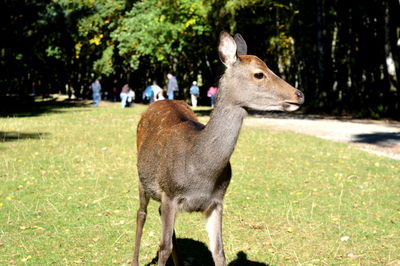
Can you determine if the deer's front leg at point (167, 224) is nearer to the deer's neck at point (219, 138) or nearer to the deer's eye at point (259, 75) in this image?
the deer's neck at point (219, 138)

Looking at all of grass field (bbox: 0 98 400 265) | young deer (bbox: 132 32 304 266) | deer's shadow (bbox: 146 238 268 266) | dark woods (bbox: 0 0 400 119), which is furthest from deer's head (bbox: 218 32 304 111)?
dark woods (bbox: 0 0 400 119)

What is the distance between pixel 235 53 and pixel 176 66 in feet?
135

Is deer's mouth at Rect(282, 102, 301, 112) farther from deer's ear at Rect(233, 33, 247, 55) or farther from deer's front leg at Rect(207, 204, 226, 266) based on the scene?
deer's front leg at Rect(207, 204, 226, 266)

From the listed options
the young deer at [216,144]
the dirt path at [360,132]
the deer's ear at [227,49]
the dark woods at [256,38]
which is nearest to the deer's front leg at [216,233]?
the young deer at [216,144]

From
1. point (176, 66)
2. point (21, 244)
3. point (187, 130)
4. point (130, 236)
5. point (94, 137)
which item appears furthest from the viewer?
point (176, 66)

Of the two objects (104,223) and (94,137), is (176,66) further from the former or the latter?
(104,223)

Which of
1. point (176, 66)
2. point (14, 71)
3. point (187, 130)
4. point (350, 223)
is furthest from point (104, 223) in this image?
point (176, 66)

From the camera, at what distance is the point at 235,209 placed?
8.80m

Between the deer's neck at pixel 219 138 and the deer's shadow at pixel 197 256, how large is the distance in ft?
5.76

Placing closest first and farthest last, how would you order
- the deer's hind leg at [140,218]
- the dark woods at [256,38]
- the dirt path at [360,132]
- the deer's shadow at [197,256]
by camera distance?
the deer's hind leg at [140,218] → the deer's shadow at [197,256] → the dirt path at [360,132] → the dark woods at [256,38]

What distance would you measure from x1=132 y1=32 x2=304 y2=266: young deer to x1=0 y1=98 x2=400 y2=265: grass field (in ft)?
4.54

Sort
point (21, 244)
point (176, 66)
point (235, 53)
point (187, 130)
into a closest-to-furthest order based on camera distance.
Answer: point (235, 53), point (187, 130), point (21, 244), point (176, 66)

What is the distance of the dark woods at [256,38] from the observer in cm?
2709

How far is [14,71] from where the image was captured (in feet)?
118
